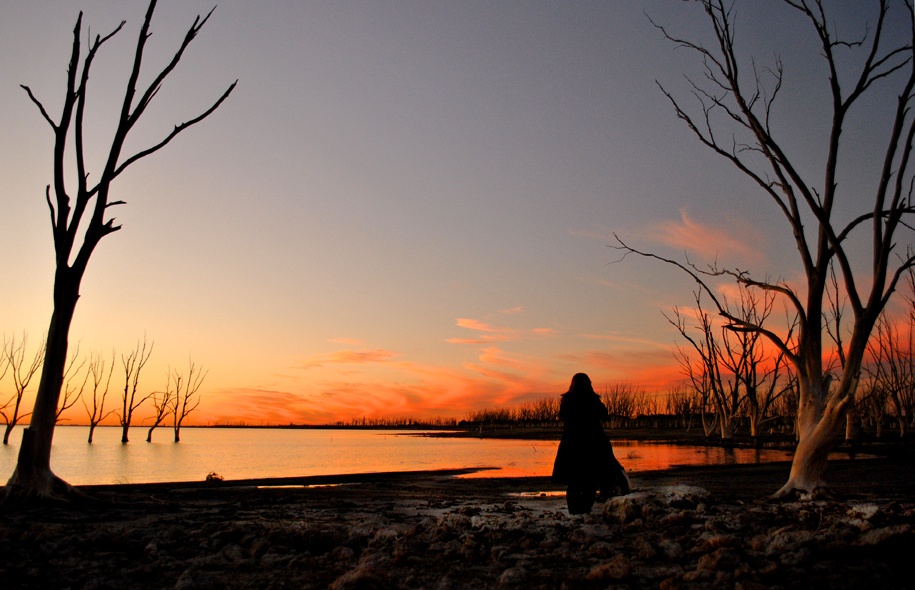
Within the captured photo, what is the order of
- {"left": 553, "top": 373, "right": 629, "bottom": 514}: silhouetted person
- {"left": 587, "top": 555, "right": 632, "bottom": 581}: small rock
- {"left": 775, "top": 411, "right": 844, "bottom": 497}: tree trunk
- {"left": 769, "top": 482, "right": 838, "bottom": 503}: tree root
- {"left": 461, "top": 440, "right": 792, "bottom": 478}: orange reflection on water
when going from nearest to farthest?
{"left": 587, "top": 555, "right": 632, "bottom": 581}: small rock < {"left": 553, "top": 373, "right": 629, "bottom": 514}: silhouetted person < {"left": 769, "top": 482, "right": 838, "bottom": 503}: tree root < {"left": 775, "top": 411, "right": 844, "bottom": 497}: tree trunk < {"left": 461, "top": 440, "right": 792, "bottom": 478}: orange reflection on water

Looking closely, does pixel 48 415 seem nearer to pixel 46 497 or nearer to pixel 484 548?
pixel 46 497

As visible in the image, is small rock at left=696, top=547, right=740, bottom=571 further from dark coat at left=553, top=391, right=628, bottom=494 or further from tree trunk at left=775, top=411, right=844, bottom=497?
tree trunk at left=775, top=411, right=844, bottom=497

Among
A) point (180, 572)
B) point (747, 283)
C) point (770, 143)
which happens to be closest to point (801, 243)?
point (747, 283)

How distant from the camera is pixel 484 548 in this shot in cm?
509

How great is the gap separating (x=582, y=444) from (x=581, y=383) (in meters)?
0.72

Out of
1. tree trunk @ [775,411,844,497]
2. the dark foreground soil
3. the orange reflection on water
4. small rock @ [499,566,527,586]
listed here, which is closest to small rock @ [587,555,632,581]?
the dark foreground soil

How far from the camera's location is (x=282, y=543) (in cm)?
525

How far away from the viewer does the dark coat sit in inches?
285

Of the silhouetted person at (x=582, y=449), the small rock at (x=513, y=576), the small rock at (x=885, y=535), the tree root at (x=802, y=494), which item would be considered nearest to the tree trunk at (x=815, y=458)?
the tree root at (x=802, y=494)

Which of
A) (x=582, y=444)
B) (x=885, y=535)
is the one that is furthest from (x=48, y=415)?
(x=885, y=535)

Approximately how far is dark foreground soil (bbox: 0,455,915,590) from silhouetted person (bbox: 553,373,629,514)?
33cm

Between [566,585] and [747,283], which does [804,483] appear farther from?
[566,585]

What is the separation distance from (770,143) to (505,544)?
7.40m

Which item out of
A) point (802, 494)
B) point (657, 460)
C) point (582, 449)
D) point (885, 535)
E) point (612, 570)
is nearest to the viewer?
point (612, 570)
